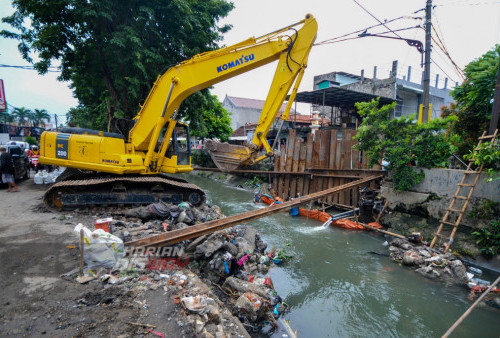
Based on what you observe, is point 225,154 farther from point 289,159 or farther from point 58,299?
point 58,299

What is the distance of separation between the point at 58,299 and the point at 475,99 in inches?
376

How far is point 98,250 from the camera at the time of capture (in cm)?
340

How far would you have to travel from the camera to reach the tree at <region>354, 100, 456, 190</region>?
21.5 ft

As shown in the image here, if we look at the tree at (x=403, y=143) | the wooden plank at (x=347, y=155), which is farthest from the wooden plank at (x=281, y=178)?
the tree at (x=403, y=143)

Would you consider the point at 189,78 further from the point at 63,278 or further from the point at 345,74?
the point at 345,74

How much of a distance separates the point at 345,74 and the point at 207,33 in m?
15.6

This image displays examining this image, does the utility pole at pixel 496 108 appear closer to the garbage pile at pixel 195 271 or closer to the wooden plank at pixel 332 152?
the wooden plank at pixel 332 152

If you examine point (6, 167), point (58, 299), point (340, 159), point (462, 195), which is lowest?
point (58, 299)

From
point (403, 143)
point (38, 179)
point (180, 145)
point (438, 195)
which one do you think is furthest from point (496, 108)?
point (38, 179)

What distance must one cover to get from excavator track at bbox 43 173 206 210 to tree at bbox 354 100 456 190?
5308 millimetres

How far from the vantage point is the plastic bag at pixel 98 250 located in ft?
11.0

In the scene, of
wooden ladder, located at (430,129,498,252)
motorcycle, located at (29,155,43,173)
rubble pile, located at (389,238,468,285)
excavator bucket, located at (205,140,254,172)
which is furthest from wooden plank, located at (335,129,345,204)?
motorcycle, located at (29,155,43,173)

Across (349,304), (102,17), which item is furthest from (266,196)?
(102,17)

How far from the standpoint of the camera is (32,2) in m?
8.49
